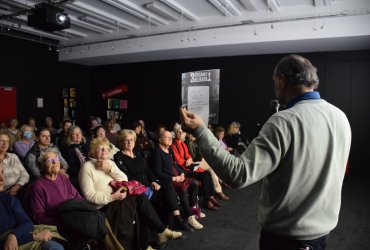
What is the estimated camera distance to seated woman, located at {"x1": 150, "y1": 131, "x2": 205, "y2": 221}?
3.74m

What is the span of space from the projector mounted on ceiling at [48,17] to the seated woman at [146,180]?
283 cm

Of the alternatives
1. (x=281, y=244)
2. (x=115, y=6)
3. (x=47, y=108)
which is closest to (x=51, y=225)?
(x=281, y=244)

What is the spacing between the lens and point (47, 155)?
255 cm

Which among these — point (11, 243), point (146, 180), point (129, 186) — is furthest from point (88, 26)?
point (11, 243)

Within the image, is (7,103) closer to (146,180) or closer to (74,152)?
(74,152)

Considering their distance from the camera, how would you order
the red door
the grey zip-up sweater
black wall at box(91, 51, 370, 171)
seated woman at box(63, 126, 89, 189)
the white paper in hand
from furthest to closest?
1. the white paper in hand
2. the red door
3. black wall at box(91, 51, 370, 171)
4. seated woman at box(63, 126, 89, 189)
5. the grey zip-up sweater

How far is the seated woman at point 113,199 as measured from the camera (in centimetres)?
279

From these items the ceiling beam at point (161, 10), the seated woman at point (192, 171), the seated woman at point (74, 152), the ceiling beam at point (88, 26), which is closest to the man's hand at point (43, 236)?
the seated woman at point (74, 152)

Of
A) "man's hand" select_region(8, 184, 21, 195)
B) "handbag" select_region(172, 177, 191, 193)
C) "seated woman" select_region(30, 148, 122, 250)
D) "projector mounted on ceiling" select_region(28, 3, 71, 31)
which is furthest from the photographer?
"projector mounted on ceiling" select_region(28, 3, 71, 31)

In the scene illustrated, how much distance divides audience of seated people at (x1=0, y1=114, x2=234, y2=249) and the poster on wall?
3813 millimetres

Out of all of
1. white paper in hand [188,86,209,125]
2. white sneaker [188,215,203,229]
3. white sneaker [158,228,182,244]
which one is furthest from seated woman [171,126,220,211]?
white paper in hand [188,86,209,125]

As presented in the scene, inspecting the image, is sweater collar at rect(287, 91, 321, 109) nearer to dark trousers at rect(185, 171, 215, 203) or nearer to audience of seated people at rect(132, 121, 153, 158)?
dark trousers at rect(185, 171, 215, 203)

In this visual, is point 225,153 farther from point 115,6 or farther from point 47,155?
point 115,6

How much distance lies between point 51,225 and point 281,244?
5.94ft
